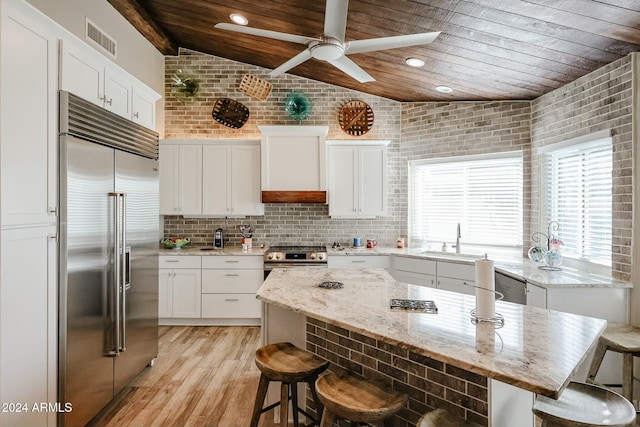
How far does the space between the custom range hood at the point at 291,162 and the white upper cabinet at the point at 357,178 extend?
7.9 inches

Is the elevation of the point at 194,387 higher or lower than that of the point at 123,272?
lower

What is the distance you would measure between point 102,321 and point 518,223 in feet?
13.8

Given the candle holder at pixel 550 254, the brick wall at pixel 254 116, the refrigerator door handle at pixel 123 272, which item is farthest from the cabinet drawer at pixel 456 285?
the refrigerator door handle at pixel 123 272

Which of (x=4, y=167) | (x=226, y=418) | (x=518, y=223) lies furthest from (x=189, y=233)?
(x=518, y=223)

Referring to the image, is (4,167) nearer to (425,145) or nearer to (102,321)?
(102,321)

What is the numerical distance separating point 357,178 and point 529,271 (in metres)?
2.22

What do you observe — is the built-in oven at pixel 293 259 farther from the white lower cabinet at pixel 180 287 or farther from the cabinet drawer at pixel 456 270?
the cabinet drawer at pixel 456 270

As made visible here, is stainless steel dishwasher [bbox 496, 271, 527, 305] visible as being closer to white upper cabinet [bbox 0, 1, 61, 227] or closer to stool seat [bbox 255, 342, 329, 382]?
stool seat [bbox 255, 342, 329, 382]

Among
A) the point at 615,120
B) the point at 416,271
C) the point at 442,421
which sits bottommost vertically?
the point at 442,421

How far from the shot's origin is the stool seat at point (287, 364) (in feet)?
5.81

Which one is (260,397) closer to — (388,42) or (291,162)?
(388,42)

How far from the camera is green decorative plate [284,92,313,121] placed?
15.8 feet

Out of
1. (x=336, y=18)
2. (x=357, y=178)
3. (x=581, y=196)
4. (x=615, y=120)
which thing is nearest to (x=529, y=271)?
(x=581, y=196)

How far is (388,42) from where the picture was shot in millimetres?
2217
